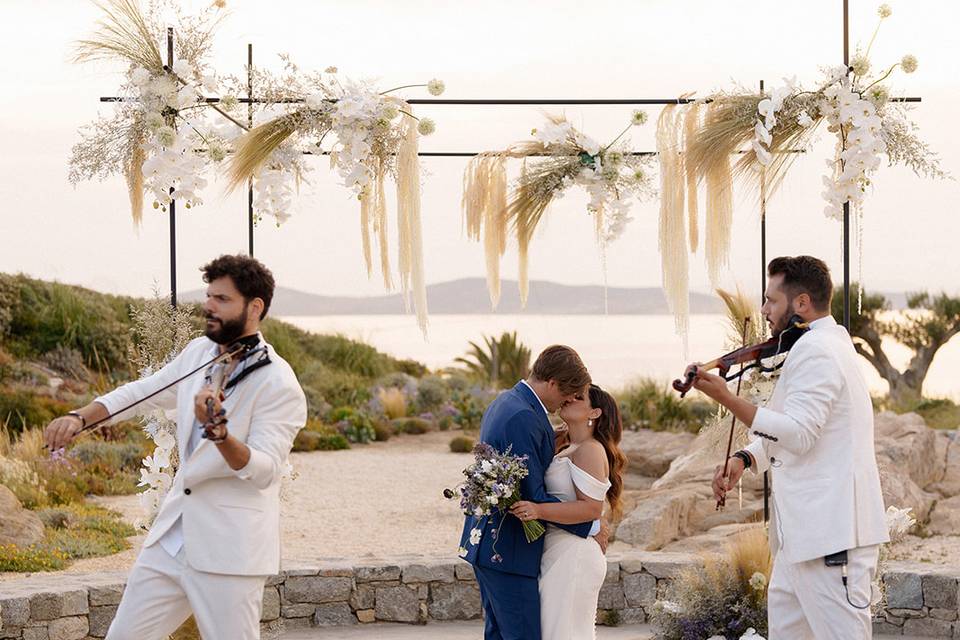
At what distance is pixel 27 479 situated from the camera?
10.8m

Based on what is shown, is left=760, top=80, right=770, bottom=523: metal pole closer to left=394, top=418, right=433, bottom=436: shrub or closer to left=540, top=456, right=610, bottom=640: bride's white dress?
left=540, top=456, right=610, bottom=640: bride's white dress

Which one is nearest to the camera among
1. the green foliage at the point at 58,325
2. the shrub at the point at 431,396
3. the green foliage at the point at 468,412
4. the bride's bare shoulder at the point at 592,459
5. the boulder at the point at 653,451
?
the bride's bare shoulder at the point at 592,459

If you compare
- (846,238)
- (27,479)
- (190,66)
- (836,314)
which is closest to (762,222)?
(846,238)

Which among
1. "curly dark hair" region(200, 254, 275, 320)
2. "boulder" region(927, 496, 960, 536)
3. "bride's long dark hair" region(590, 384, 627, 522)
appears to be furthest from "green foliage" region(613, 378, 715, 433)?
"curly dark hair" region(200, 254, 275, 320)

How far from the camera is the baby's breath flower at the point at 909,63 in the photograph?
20.7ft

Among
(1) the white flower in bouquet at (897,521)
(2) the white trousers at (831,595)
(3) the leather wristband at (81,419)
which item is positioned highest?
(3) the leather wristband at (81,419)

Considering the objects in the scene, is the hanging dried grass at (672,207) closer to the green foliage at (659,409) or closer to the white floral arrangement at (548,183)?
the white floral arrangement at (548,183)

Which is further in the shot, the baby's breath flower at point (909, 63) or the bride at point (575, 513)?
the baby's breath flower at point (909, 63)

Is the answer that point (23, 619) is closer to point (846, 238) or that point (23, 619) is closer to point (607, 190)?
point (607, 190)

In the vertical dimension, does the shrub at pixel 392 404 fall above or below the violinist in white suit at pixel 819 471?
below

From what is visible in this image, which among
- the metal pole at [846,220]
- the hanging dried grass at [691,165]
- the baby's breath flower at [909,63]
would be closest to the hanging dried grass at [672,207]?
the hanging dried grass at [691,165]

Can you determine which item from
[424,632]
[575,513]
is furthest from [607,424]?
[424,632]

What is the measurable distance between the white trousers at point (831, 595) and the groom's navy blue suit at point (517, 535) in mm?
738

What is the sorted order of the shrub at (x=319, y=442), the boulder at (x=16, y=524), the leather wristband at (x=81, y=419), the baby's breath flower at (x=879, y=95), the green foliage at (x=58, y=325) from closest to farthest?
the leather wristband at (x=81, y=419), the baby's breath flower at (x=879, y=95), the boulder at (x=16, y=524), the shrub at (x=319, y=442), the green foliage at (x=58, y=325)
